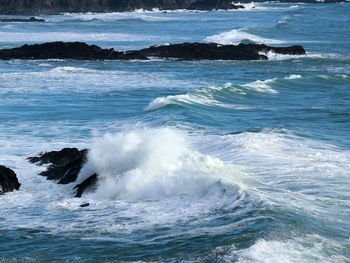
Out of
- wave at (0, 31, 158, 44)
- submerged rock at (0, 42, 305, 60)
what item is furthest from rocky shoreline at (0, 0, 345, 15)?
submerged rock at (0, 42, 305, 60)

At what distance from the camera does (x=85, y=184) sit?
52.7ft

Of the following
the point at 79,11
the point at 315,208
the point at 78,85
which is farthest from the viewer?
the point at 79,11

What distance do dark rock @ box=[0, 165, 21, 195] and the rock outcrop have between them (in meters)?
87.7

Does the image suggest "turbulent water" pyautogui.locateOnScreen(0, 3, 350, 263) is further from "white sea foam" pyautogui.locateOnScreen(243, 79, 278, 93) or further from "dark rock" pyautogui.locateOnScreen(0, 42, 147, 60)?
"dark rock" pyautogui.locateOnScreen(0, 42, 147, 60)

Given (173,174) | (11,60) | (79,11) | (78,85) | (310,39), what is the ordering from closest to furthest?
(173,174), (78,85), (11,60), (310,39), (79,11)

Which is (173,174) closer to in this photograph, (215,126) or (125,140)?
(125,140)

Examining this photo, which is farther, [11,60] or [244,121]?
[11,60]

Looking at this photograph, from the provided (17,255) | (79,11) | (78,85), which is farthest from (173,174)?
(79,11)

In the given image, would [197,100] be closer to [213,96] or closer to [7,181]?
A: [213,96]

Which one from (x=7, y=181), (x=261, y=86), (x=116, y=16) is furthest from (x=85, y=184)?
(x=116, y=16)

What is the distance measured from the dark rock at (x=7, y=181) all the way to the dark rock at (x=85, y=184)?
1.24m

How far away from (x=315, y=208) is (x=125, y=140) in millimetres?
5207

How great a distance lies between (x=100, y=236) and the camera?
42.7ft

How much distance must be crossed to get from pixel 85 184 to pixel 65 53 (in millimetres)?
31634
